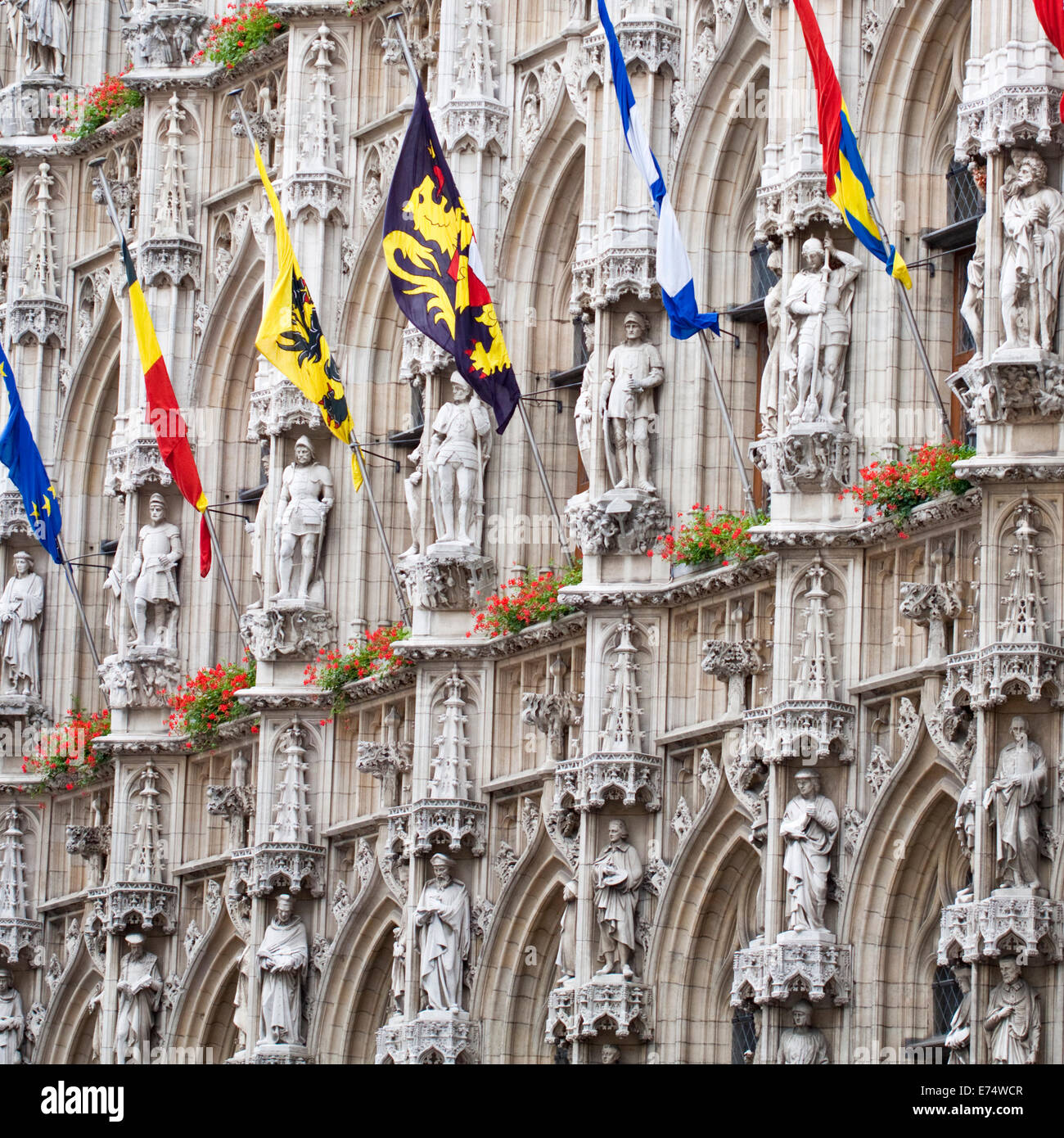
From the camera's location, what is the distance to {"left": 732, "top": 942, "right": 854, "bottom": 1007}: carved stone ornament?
1217 inches

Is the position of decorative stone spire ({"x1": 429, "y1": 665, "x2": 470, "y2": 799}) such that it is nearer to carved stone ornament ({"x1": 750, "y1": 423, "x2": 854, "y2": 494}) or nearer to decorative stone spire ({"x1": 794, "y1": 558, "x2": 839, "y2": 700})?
decorative stone spire ({"x1": 794, "y1": 558, "x2": 839, "y2": 700})

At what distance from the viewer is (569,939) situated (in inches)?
1351

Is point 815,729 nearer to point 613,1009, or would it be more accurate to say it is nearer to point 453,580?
point 613,1009

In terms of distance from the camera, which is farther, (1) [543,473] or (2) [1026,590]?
(1) [543,473]

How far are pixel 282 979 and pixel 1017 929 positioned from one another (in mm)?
12582

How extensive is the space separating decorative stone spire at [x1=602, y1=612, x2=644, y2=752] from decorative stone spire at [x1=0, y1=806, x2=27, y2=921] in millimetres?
13685

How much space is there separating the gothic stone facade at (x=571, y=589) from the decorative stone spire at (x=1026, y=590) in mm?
44

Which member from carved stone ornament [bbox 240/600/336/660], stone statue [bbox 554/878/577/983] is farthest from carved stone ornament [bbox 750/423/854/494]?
carved stone ornament [bbox 240/600/336/660]

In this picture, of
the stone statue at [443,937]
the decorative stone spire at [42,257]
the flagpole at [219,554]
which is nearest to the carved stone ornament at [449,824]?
the stone statue at [443,937]

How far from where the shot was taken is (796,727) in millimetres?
31422

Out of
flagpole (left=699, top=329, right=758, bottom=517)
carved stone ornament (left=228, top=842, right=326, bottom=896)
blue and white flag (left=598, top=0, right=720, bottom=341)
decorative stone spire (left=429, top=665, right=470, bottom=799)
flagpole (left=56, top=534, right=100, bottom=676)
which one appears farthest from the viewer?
flagpole (left=56, top=534, right=100, bottom=676)

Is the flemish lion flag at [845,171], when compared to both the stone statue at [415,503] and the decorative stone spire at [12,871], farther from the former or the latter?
the decorative stone spire at [12,871]

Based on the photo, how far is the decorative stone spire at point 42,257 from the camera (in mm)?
47250

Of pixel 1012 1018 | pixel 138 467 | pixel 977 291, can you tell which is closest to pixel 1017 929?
pixel 1012 1018
